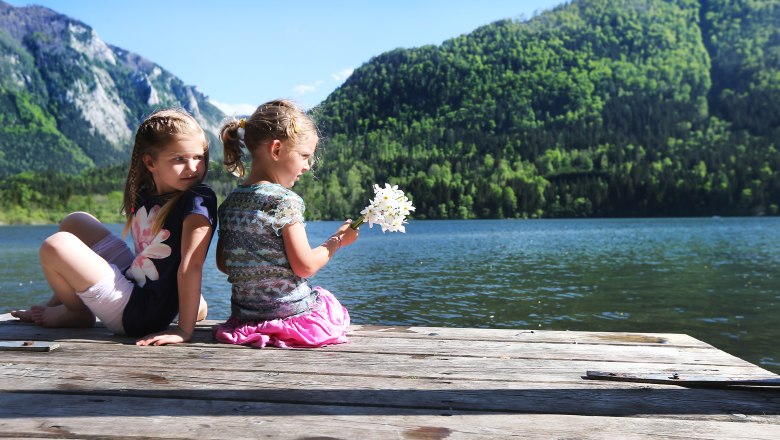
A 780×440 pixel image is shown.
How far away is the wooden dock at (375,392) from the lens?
2471 millimetres

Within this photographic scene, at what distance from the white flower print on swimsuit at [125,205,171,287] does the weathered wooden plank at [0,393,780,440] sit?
5.08ft

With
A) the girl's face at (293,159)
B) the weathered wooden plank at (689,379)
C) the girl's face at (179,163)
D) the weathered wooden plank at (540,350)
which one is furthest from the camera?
the girl's face at (179,163)

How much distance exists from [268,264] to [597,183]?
467ft

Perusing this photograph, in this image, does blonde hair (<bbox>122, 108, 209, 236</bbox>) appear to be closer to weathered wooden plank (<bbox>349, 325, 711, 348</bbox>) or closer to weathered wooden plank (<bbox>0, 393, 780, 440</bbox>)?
weathered wooden plank (<bbox>349, 325, 711, 348</bbox>)

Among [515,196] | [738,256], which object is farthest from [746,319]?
[515,196]

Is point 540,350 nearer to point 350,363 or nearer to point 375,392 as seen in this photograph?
point 350,363

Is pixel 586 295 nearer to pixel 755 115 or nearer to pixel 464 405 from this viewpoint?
pixel 464 405

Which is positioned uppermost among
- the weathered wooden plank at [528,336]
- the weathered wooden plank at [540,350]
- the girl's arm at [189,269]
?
the girl's arm at [189,269]

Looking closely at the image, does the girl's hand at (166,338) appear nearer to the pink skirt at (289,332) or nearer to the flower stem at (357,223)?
the pink skirt at (289,332)

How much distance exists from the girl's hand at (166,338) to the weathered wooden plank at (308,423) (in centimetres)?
120

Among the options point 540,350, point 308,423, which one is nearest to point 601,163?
point 540,350

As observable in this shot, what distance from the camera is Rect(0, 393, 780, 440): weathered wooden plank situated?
2398 millimetres

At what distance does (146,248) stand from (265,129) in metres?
1.23

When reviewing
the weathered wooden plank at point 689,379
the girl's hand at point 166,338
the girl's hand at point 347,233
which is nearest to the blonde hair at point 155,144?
the girl's hand at point 166,338
